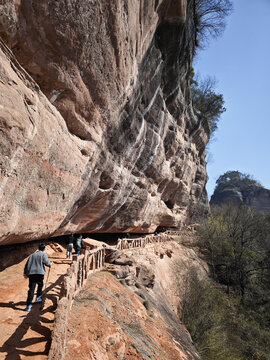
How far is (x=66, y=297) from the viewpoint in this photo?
4.07m

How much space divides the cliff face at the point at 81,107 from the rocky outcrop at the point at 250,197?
5848cm

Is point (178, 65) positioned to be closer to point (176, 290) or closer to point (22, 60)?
point (22, 60)

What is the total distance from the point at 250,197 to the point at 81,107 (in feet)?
235

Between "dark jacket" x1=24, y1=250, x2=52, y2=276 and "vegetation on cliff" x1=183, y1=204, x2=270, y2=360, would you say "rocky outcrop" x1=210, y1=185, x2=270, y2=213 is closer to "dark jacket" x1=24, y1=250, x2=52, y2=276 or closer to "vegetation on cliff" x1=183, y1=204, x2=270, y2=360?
"vegetation on cliff" x1=183, y1=204, x2=270, y2=360

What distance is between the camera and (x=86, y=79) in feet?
26.0

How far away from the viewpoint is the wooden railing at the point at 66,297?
10.4ft

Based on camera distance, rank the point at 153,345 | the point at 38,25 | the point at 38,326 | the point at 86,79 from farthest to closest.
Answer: the point at 86,79, the point at 38,25, the point at 153,345, the point at 38,326

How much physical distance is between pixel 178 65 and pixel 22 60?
1290 cm

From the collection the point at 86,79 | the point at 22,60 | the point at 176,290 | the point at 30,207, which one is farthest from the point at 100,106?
the point at 176,290

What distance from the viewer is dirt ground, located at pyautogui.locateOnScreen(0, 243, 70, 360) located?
130 inches

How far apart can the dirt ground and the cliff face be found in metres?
1.38

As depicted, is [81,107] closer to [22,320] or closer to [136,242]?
[22,320]

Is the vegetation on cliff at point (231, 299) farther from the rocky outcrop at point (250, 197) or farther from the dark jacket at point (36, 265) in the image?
the rocky outcrop at point (250, 197)

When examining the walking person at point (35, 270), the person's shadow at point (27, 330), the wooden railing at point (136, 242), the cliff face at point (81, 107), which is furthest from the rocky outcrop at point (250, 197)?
the person's shadow at point (27, 330)
